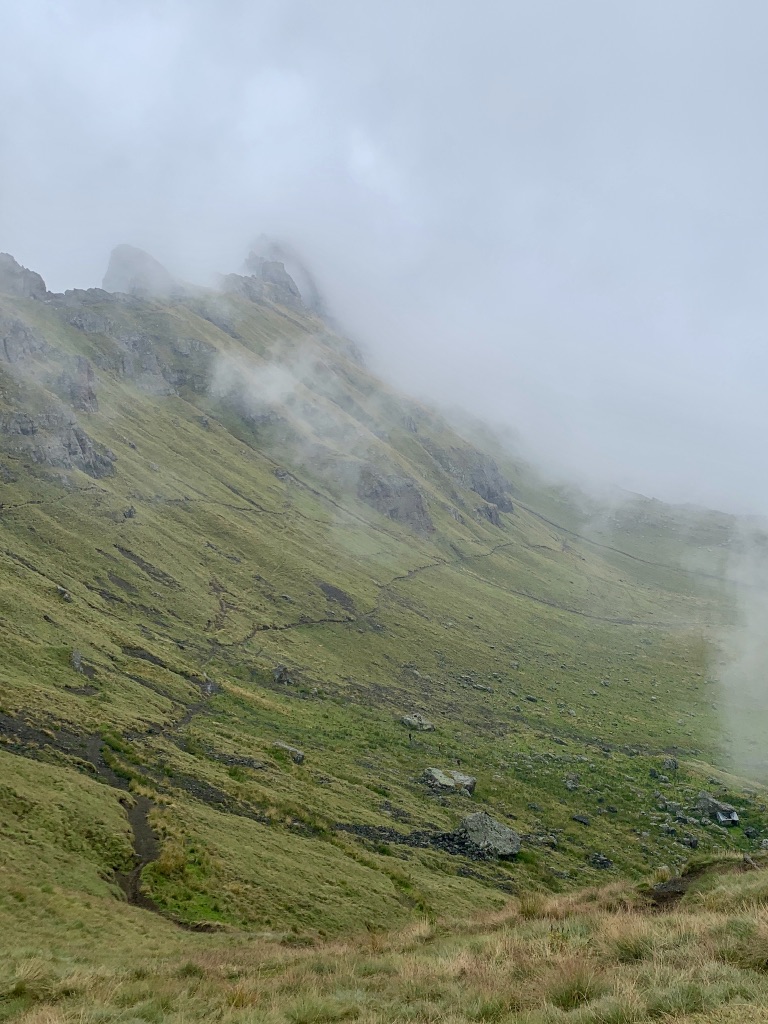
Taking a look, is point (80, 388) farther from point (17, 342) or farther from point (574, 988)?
point (574, 988)

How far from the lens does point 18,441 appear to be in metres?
122

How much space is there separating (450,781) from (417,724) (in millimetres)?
18759

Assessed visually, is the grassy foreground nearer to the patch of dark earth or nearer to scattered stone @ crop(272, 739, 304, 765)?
the patch of dark earth

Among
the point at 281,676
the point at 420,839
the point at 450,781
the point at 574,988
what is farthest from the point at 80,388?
the point at 574,988

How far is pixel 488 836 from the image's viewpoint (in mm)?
46375

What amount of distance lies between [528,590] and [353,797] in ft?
497

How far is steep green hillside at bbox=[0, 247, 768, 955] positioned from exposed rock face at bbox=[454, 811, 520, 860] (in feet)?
3.02

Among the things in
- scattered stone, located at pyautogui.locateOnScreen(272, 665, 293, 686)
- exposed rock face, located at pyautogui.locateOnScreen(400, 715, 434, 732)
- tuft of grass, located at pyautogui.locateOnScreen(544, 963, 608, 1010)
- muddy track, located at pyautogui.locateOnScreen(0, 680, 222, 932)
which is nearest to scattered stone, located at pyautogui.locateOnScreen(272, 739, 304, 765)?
muddy track, located at pyautogui.locateOnScreen(0, 680, 222, 932)

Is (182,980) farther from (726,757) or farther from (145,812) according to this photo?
(726,757)

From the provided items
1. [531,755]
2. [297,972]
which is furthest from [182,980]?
[531,755]

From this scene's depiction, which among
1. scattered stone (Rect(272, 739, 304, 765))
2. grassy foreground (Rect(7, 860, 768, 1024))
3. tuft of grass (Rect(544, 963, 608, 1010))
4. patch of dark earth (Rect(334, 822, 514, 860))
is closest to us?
grassy foreground (Rect(7, 860, 768, 1024))

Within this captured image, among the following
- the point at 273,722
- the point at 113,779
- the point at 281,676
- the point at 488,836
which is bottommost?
the point at 273,722

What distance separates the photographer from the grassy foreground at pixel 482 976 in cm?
841

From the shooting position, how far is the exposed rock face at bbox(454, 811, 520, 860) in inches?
1766
